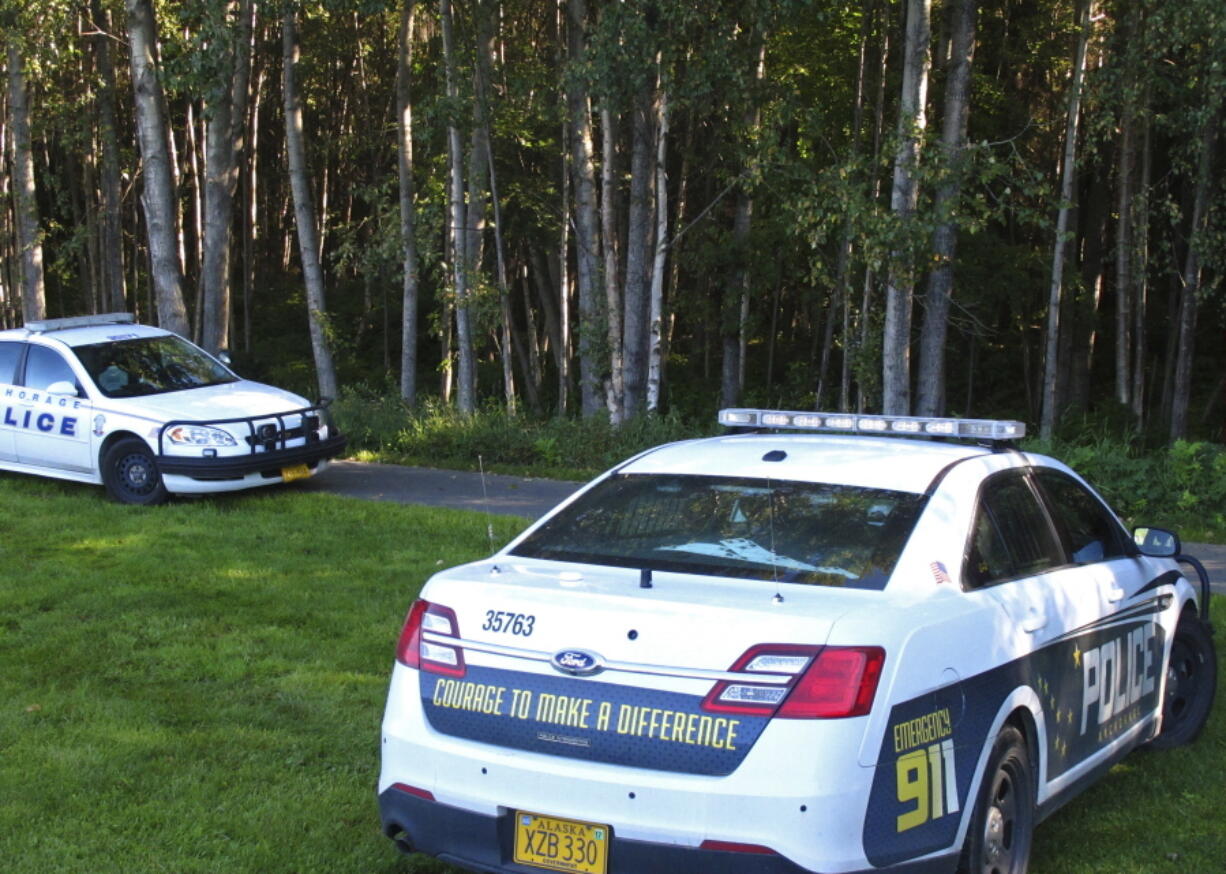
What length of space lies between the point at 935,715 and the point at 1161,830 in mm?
1832

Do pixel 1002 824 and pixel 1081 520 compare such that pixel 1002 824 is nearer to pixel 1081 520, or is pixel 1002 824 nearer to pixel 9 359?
pixel 1081 520

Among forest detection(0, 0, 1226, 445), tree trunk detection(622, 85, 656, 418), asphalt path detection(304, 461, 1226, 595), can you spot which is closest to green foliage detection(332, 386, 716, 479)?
asphalt path detection(304, 461, 1226, 595)

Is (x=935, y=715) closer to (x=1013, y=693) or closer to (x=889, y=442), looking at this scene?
(x=1013, y=693)

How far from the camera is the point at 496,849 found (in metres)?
3.93

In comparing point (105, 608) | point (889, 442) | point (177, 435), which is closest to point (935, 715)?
point (889, 442)

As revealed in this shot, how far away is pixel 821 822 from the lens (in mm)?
3580

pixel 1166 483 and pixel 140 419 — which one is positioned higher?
pixel 140 419

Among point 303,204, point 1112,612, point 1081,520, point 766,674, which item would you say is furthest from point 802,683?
point 303,204

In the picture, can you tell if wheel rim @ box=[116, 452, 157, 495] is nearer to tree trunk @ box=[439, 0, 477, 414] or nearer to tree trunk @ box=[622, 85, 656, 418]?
tree trunk @ box=[439, 0, 477, 414]

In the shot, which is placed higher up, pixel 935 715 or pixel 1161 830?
pixel 935 715

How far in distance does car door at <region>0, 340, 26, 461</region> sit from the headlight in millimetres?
2118

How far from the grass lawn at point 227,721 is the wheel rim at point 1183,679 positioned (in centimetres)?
18

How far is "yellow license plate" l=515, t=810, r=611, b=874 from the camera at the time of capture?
12.4 ft

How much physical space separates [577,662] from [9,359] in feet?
37.4
